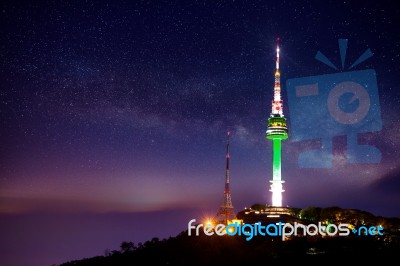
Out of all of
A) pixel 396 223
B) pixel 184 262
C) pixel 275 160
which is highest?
pixel 275 160

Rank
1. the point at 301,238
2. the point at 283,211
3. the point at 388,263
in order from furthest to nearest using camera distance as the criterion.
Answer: the point at 283,211 → the point at 301,238 → the point at 388,263

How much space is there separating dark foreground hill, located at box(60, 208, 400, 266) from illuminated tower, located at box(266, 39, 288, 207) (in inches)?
714

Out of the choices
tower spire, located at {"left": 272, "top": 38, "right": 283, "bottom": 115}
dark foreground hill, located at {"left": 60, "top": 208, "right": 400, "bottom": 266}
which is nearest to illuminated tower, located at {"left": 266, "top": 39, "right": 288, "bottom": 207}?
tower spire, located at {"left": 272, "top": 38, "right": 283, "bottom": 115}

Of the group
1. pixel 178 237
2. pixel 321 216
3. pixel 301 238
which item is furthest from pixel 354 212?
pixel 178 237

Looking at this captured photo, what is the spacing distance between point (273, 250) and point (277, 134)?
4914 centimetres

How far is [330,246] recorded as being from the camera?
2908 inches

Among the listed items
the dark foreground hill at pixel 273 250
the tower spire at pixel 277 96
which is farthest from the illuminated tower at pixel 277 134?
the dark foreground hill at pixel 273 250

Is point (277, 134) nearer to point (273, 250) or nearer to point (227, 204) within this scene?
point (227, 204)

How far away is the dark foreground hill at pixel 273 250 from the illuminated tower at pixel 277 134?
18.1 meters

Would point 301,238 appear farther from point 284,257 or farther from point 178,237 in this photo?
point 178,237

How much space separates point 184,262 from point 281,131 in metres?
54.0

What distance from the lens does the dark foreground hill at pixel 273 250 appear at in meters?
64.6

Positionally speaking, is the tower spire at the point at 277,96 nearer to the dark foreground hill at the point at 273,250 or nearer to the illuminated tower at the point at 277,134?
the illuminated tower at the point at 277,134

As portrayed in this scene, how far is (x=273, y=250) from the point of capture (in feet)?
245
